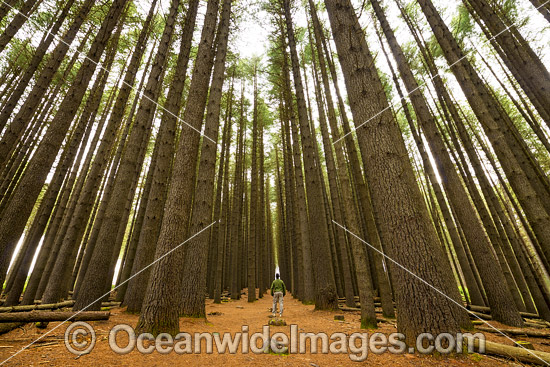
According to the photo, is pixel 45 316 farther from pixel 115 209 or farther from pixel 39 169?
pixel 39 169

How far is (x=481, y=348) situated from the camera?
2.98 meters

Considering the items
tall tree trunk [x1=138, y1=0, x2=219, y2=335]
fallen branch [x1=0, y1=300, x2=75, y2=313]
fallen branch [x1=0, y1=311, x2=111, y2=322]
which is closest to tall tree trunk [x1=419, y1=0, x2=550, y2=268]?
tall tree trunk [x1=138, y1=0, x2=219, y2=335]

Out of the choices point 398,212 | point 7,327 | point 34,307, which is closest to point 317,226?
point 398,212

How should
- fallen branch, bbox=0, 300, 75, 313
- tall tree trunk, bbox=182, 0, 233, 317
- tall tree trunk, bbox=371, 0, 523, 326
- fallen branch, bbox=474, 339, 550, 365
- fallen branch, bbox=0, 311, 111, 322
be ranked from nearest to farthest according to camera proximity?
fallen branch, bbox=474, 339, 550, 365 → fallen branch, bbox=0, 311, 111, 322 → fallen branch, bbox=0, 300, 75, 313 → tall tree trunk, bbox=371, 0, 523, 326 → tall tree trunk, bbox=182, 0, 233, 317

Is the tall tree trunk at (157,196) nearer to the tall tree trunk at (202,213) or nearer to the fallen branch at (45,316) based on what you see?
the tall tree trunk at (202,213)

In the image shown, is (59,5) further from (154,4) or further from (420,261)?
(420,261)

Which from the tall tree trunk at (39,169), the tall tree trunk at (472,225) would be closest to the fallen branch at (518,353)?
the tall tree trunk at (472,225)

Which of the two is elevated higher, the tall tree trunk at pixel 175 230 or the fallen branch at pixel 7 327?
the tall tree trunk at pixel 175 230

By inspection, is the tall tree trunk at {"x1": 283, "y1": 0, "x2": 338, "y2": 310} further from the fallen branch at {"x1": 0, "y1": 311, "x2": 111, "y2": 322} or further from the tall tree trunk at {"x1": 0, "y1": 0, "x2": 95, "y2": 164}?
the tall tree trunk at {"x1": 0, "y1": 0, "x2": 95, "y2": 164}

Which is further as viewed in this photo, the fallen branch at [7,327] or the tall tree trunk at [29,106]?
the tall tree trunk at [29,106]

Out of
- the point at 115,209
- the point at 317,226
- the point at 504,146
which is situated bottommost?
the point at 115,209

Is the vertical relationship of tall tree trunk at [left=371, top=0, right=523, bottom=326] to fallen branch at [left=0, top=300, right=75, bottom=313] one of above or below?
above

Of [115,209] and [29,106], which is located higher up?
[29,106]

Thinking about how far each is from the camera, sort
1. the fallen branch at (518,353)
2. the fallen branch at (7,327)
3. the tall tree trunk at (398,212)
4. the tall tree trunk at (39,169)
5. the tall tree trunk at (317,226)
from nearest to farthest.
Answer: the fallen branch at (518,353), the tall tree trunk at (398,212), the fallen branch at (7,327), the tall tree trunk at (39,169), the tall tree trunk at (317,226)
